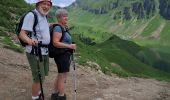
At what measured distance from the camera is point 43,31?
12.4 m

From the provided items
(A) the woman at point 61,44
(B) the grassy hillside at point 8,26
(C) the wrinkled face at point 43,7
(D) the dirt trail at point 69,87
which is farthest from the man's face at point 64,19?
(B) the grassy hillside at point 8,26

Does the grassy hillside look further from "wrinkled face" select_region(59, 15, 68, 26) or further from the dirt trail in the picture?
"wrinkled face" select_region(59, 15, 68, 26)

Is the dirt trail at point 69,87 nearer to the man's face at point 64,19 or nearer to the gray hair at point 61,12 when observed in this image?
the man's face at point 64,19

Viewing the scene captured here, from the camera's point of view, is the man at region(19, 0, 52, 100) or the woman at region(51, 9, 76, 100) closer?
the man at region(19, 0, 52, 100)

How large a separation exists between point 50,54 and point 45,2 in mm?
2042

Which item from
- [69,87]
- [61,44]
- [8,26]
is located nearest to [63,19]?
[61,44]

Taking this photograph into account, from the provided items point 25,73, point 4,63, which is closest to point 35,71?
point 25,73

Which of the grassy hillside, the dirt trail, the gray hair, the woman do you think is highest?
the gray hair

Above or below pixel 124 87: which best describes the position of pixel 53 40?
above

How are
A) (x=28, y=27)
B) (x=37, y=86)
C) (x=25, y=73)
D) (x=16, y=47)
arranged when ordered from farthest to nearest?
(x=16, y=47)
(x=25, y=73)
(x=37, y=86)
(x=28, y=27)

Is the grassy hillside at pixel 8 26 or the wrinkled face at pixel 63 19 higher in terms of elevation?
the wrinkled face at pixel 63 19

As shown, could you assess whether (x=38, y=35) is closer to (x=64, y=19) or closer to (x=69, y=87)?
(x=64, y=19)

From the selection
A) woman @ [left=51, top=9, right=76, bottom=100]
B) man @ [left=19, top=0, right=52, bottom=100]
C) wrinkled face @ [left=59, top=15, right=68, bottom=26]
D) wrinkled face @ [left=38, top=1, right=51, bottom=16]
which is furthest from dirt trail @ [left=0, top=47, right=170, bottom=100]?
wrinkled face @ [left=38, top=1, right=51, bottom=16]

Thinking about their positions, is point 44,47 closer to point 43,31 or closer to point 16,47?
point 43,31
